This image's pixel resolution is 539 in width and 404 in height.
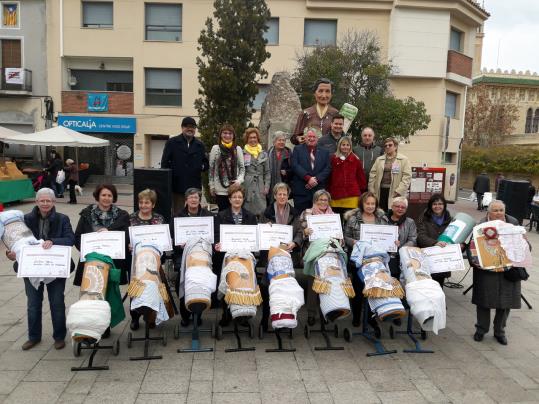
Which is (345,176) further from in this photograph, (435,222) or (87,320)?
(87,320)

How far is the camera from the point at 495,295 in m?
5.18

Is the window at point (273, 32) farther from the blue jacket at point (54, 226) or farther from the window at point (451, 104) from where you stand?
the blue jacket at point (54, 226)

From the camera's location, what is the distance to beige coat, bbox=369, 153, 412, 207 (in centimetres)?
660

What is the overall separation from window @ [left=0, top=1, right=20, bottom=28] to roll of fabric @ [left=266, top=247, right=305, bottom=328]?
2441 centimetres

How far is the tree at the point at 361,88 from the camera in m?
17.3

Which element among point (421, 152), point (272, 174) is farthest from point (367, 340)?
point (421, 152)

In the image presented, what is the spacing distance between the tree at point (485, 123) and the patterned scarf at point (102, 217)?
129 feet

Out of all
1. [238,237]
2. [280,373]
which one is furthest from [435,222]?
[280,373]

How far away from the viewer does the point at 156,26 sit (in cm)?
2378

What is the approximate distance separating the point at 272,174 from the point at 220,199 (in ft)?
2.79

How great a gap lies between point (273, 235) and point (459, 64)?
927 inches

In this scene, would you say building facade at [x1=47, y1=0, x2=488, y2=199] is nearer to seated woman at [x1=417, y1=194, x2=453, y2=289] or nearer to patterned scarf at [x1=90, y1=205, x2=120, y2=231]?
seated woman at [x1=417, y1=194, x2=453, y2=289]

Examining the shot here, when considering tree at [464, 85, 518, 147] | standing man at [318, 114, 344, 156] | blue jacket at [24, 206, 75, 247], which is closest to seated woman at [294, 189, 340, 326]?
standing man at [318, 114, 344, 156]

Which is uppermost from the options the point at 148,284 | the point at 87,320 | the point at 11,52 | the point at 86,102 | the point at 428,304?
the point at 11,52
